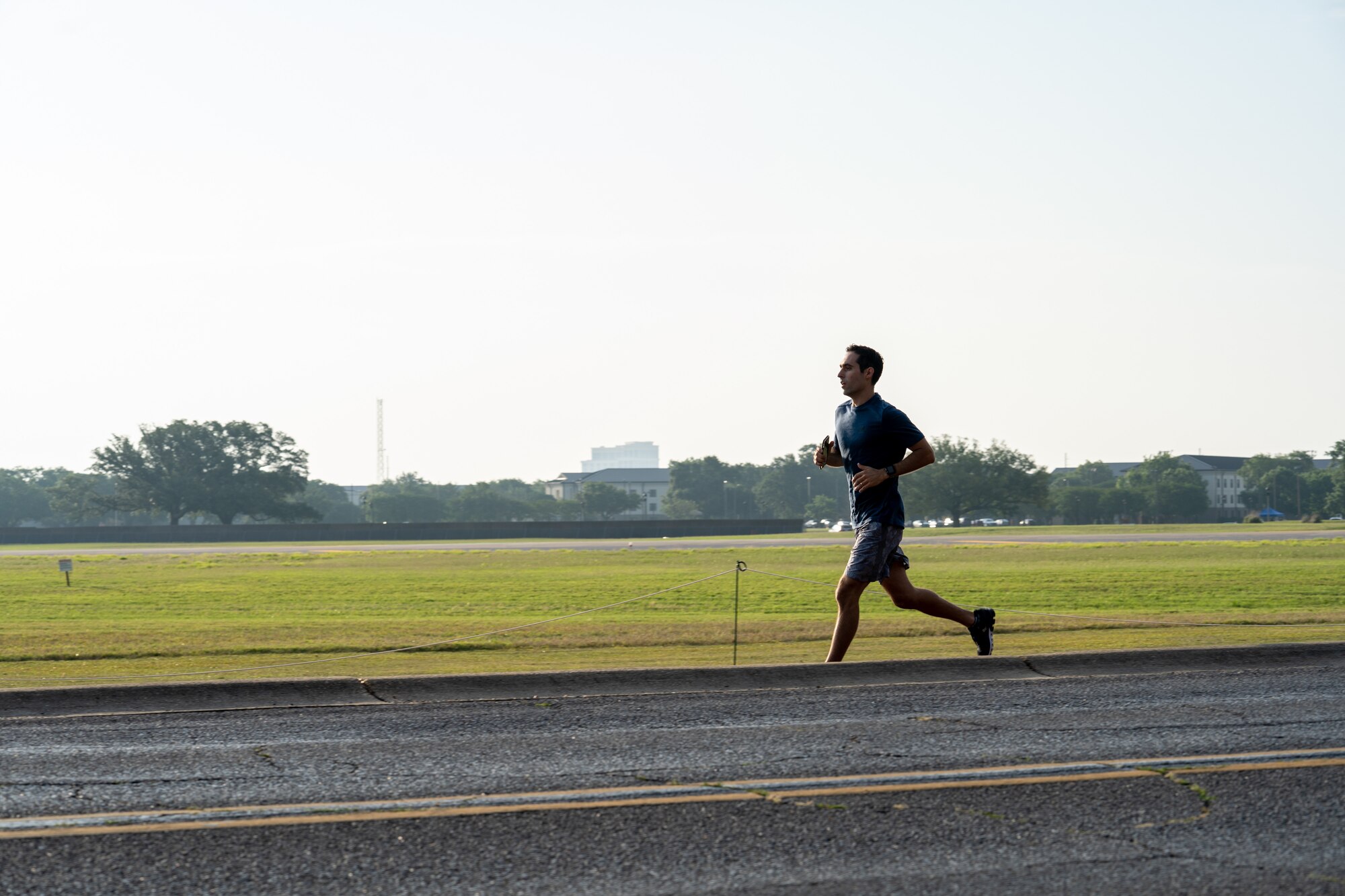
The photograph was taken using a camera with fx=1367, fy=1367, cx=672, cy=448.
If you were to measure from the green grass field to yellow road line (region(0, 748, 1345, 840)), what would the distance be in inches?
219

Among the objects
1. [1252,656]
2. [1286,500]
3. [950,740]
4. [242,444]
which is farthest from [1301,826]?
[1286,500]

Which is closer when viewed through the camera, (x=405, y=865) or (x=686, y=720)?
(x=405, y=865)

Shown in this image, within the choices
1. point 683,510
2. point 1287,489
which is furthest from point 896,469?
point 1287,489

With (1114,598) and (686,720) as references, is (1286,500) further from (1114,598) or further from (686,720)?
(686,720)

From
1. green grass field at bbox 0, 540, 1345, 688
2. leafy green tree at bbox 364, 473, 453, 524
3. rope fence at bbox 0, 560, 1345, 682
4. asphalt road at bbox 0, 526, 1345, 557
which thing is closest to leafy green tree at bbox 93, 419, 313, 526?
leafy green tree at bbox 364, 473, 453, 524

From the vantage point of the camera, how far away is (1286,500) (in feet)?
605

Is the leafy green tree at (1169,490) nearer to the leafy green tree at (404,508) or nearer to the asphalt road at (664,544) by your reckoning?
the leafy green tree at (404,508)

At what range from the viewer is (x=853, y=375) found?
9.16 m

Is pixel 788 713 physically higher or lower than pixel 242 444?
lower

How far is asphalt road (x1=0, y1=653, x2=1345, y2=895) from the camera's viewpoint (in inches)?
173

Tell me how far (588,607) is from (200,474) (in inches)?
4297

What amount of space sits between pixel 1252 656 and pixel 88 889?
857 centimetres

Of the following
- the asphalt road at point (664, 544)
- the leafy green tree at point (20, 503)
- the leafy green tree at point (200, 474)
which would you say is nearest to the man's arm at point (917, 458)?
the asphalt road at point (664, 544)

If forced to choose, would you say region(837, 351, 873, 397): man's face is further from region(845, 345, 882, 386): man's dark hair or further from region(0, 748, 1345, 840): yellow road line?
region(0, 748, 1345, 840): yellow road line
